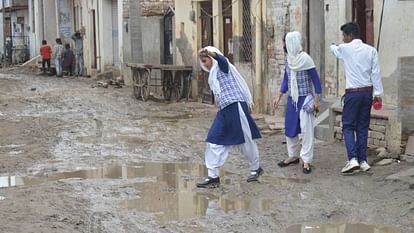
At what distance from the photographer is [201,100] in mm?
19469

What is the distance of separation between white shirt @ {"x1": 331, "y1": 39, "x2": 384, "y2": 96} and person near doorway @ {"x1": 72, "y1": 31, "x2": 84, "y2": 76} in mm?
25943

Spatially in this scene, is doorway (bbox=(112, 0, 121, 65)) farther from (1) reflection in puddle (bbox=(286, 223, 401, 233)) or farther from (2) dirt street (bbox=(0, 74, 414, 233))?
(1) reflection in puddle (bbox=(286, 223, 401, 233))

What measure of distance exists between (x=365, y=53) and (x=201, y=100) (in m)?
11.2

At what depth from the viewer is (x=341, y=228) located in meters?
6.58

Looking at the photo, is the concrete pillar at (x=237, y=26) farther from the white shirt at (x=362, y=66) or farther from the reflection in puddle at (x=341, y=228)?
the reflection in puddle at (x=341, y=228)

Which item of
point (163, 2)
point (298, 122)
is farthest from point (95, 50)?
point (298, 122)

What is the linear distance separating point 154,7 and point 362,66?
1767 cm

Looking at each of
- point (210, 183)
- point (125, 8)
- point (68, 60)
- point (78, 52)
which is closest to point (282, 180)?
point (210, 183)

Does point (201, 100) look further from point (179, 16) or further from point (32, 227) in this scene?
point (32, 227)

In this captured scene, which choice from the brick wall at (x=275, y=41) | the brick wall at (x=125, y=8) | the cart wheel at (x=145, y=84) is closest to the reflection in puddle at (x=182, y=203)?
the brick wall at (x=275, y=41)

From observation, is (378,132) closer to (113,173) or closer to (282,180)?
(282,180)

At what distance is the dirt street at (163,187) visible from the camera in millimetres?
6785

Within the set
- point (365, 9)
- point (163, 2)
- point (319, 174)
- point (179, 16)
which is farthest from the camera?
point (163, 2)

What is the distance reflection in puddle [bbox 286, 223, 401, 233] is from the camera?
650 cm
